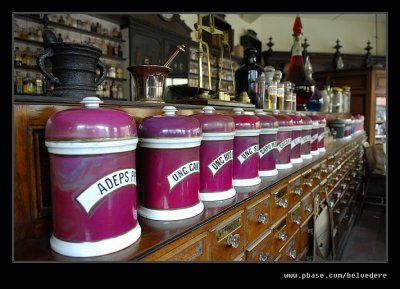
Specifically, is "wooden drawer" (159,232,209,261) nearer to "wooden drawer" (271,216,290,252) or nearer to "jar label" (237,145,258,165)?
"jar label" (237,145,258,165)

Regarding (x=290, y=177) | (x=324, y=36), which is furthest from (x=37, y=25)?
(x=324, y=36)

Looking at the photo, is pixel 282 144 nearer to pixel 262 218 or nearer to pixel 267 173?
pixel 267 173

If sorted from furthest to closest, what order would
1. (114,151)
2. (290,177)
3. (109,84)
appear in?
(109,84) → (290,177) → (114,151)

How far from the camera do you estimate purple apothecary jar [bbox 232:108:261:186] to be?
1.00 metres

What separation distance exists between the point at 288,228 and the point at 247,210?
493mm

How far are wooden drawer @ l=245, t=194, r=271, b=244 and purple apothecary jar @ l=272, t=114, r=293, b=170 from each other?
0.32 m

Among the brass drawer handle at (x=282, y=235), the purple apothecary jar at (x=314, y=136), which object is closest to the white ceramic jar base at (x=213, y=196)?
the brass drawer handle at (x=282, y=235)

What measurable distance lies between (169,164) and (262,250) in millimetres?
563

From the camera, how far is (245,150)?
101 cm

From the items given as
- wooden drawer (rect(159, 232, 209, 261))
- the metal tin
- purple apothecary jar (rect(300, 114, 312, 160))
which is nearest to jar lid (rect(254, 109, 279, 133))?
purple apothecary jar (rect(300, 114, 312, 160))

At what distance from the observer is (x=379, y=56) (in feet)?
20.9

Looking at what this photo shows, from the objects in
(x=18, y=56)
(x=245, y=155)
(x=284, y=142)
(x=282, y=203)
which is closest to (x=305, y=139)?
(x=284, y=142)

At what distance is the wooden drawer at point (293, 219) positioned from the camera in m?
1.31
